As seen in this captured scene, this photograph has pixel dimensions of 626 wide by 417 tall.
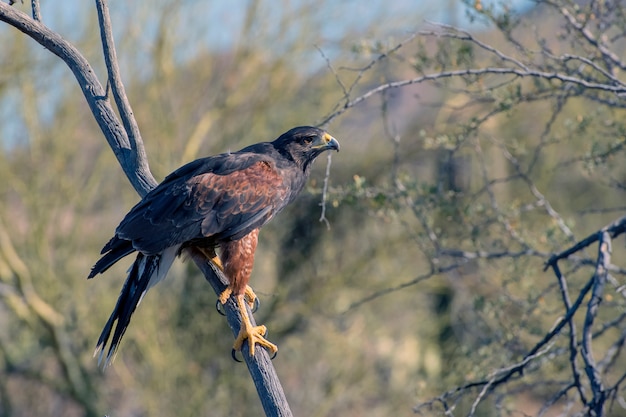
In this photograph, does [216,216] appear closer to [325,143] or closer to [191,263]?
[325,143]

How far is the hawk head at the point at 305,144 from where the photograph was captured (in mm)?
4848

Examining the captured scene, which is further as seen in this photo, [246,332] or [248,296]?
[248,296]

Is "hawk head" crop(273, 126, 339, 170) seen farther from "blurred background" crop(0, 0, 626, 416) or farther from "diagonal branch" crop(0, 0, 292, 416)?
"blurred background" crop(0, 0, 626, 416)

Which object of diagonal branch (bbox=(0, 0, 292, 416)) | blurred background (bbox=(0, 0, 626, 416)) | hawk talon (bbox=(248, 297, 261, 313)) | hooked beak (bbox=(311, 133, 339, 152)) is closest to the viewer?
diagonal branch (bbox=(0, 0, 292, 416))

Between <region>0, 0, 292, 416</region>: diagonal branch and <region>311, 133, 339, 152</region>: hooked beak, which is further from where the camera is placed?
<region>311, 133, 339, 152</region>: hooked beak

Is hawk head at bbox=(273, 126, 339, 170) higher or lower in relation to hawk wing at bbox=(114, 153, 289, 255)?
higher

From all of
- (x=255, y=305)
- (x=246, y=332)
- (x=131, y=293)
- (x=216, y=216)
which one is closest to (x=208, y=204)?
(x=216, y=216)

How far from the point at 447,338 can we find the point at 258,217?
25.9ft

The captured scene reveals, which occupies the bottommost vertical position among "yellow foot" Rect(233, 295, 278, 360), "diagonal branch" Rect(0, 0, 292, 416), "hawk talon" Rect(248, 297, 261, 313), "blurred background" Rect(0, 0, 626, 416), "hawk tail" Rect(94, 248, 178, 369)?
"yellow foot" Rect(233, 295, 278, 360)

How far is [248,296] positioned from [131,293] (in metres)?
0.83

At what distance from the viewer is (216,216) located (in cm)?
446

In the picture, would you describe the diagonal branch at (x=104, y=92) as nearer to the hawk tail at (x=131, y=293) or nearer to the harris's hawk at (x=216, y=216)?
the harris's hawk at (x=216, y=216)

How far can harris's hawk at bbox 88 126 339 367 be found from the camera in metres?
4.21

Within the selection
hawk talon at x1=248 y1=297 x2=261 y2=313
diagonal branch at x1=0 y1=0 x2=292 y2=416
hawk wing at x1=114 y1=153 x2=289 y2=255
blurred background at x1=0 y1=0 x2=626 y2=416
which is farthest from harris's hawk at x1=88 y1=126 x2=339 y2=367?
blurred background at x1=0 y1=0 x2=626 y2=416
